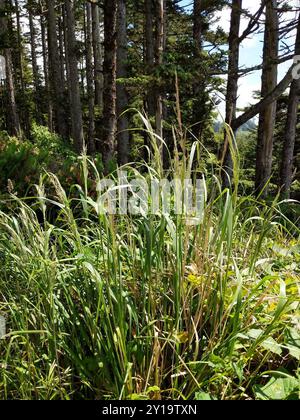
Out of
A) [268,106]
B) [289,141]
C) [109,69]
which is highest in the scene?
[109,69]

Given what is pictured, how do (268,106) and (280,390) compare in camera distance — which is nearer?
(280,390)

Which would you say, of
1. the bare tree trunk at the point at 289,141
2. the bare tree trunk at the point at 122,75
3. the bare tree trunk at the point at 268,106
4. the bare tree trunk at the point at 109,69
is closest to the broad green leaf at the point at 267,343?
the bare tree trunk at the point at 109,69

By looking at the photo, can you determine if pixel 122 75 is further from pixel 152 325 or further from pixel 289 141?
pixel 152 325

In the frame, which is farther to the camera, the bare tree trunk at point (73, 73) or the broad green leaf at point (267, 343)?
the bare tree trunk at point (73, 73)

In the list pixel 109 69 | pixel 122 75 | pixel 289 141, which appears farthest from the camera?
pixel 122 75

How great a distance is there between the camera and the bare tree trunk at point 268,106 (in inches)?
308

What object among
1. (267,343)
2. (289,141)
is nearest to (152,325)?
(267,343)

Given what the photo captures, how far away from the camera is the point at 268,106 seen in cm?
815

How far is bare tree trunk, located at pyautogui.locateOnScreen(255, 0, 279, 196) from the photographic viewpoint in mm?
7829

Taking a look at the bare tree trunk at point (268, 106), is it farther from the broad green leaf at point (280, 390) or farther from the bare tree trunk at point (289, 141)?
the broad green leaf at point (280, 390)

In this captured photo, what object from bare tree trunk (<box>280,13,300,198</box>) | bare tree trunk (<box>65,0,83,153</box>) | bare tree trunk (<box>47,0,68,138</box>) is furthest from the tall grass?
bare tree trunk (<box>47,0,68,138</box>)

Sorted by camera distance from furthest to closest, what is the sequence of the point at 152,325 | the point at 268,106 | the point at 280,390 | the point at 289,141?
the point at 289,141, the point at 268,106, the point at 152,325, the point at 280,390
